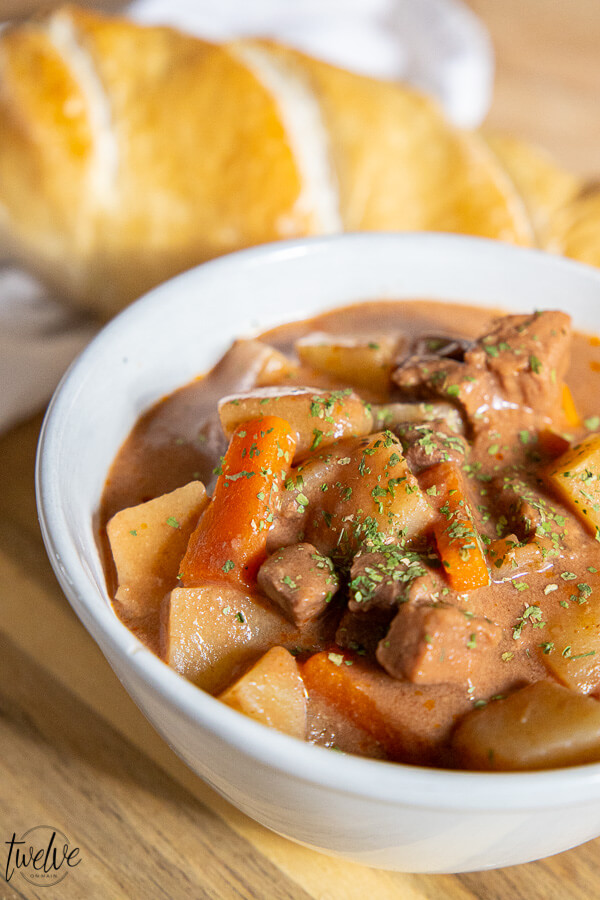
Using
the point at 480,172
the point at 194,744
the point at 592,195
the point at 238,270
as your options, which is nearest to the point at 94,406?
the point at 238,270

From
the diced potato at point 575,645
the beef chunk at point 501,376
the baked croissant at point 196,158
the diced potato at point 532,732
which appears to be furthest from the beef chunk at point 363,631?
the baked croissant at point 196,158

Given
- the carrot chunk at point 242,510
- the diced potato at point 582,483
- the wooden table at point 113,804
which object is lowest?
the wooden table at point 113,804

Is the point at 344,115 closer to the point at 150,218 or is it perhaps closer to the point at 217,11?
the point at 150,218

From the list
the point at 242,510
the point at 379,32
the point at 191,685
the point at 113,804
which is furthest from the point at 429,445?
the point at 379,32

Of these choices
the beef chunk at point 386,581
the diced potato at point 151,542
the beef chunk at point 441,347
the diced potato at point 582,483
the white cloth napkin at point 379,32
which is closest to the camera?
the beef chunk at point 386,581

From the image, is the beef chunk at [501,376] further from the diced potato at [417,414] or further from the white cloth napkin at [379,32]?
the white cloth napkin at [379,32]

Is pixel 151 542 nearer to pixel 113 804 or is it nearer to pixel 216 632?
pixel 216 632

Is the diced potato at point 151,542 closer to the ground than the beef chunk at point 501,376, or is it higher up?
higher up
